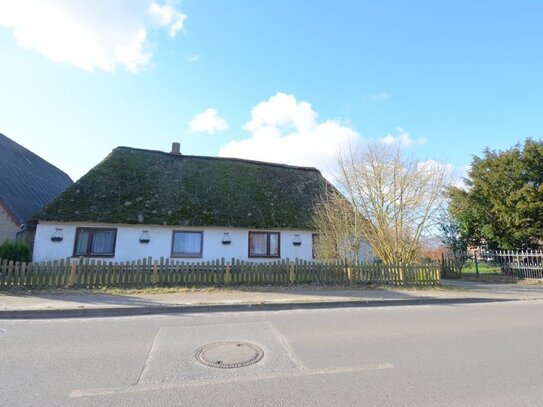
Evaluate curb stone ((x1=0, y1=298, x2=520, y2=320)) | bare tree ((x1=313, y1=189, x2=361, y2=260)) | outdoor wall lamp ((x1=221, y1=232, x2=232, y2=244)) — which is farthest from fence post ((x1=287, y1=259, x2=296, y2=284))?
outdoor wall lamp ((x1=221, y1=232, x2=232, y2=244))

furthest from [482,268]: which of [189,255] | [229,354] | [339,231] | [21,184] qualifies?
[21,184]

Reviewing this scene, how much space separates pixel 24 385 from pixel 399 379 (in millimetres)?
4715

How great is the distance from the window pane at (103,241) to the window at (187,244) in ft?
9.58

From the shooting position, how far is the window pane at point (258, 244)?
1792cm

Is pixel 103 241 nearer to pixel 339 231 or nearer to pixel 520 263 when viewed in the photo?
pixel 339 231

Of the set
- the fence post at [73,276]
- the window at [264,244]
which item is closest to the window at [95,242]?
the fence post at [73,276]

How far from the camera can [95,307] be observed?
8.68m

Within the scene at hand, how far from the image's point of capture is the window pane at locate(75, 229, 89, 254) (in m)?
16.0

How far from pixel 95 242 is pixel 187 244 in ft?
14.2

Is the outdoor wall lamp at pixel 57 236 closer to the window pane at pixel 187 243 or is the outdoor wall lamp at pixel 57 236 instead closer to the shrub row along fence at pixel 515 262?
the window pane at pixel 187 243

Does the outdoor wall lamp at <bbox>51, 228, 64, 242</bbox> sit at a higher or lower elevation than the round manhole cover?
higher

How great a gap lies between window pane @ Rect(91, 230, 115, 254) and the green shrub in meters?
2.61

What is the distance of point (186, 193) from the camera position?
18891 mm

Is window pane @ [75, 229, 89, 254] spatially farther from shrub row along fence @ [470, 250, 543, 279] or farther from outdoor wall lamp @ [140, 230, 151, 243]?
shrub row along fence @ [470, 250, 543, 279]
